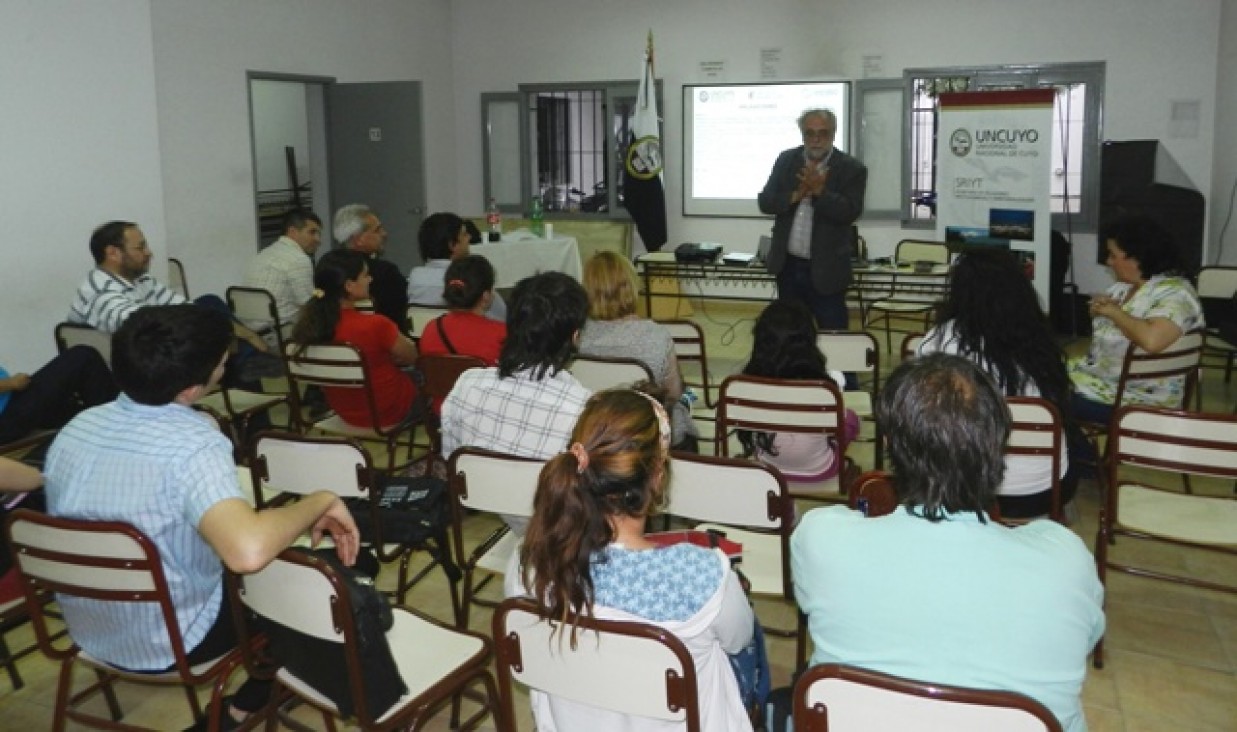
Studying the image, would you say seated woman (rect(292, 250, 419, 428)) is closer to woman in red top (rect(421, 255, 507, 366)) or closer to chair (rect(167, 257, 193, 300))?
woman in red top (rect(421, 255, 507, 366))

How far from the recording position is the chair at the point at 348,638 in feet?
6.71

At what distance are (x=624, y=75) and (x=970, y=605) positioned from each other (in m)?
8.37

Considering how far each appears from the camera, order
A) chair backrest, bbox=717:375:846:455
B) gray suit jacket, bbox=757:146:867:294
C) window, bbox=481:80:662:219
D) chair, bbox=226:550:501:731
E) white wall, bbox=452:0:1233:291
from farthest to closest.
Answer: window, bbox=481:80:662:219 → white wall, bbox=452:0:1233:291 → gray suit jacket, bbox=757:146:867:294 → chair backrest, bbox=717:375:846:455 → chair, bbox=226:550:501:731

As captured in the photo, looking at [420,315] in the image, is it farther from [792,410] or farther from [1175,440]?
[1175,440]

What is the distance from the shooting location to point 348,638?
2.03 metres

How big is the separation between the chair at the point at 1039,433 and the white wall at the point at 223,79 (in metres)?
5.10

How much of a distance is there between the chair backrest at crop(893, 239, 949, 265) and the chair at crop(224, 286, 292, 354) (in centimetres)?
394

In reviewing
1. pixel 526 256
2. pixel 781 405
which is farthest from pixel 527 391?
pixel 526 256

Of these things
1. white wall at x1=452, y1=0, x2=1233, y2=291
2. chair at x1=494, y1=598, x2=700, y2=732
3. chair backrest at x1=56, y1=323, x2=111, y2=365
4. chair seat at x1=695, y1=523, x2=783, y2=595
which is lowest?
chair seat at x1=695, y1=523, x2=783, y2=595

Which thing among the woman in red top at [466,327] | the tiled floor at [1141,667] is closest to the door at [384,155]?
the woman in red top at [466,327]

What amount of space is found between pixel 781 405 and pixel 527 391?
0.84m

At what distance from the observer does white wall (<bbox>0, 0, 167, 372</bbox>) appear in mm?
5516

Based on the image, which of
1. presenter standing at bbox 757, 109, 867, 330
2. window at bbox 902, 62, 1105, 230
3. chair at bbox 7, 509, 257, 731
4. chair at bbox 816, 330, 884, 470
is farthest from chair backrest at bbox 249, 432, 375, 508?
window at bbox 902, 62, 1105, 230

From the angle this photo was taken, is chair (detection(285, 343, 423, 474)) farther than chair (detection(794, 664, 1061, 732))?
Yes
